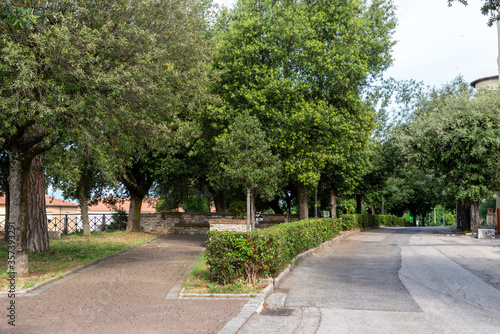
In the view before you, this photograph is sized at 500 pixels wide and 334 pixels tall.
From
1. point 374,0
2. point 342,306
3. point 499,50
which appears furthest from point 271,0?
point 499,50

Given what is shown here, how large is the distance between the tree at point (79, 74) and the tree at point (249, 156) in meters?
5.08

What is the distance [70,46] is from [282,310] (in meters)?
6.93

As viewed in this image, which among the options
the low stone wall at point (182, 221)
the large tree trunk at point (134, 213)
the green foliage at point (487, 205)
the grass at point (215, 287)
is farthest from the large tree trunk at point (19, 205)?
the green foliage at point (487, 205)

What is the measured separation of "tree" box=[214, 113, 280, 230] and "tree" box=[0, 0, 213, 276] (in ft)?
16.7

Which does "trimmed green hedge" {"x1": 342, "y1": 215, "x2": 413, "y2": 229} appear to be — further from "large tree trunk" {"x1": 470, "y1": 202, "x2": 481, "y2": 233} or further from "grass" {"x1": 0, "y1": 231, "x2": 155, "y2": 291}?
"grass" {"x1": 0, "y1": 231, "x2": 155, "y2": 291}

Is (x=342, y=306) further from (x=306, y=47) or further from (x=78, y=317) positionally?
(x=306, y=47)

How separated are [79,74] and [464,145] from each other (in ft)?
75.5

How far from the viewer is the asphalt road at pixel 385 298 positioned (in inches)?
247

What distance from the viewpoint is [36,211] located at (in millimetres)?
14750

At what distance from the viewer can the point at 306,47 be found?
18719 millimetres

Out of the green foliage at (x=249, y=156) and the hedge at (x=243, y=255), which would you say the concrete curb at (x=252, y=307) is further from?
the green foliage at (x=249, y=156)

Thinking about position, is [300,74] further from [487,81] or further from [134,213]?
[487,81]

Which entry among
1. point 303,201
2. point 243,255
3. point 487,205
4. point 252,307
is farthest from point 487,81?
point 252,307

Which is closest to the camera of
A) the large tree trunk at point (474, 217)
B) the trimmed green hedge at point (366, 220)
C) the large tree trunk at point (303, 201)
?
the large tree trunk at point (303, 201)
